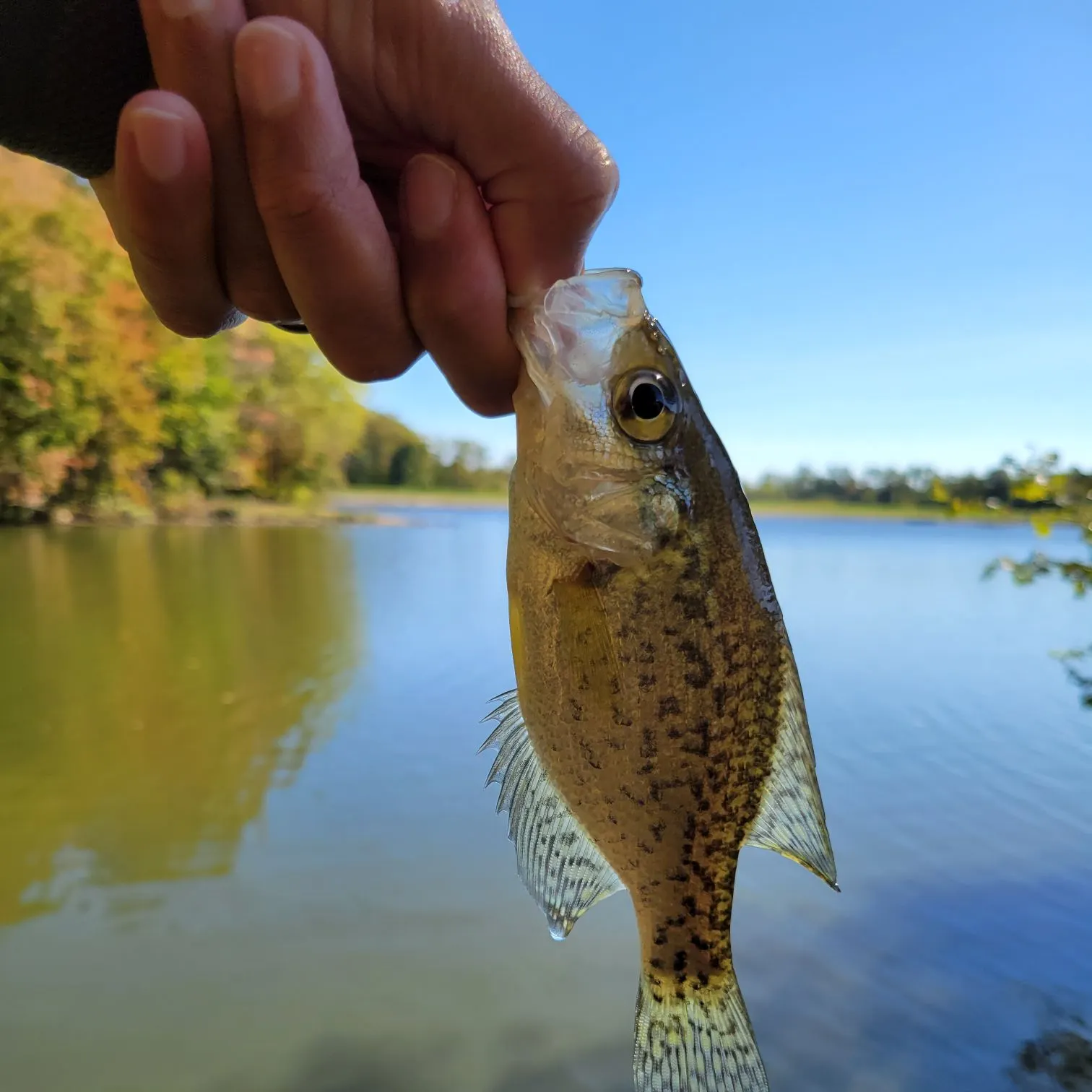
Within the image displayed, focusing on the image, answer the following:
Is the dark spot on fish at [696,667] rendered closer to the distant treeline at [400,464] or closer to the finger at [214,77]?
the finger at [214,77]

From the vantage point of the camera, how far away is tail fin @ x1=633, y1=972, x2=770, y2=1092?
174 centimetres

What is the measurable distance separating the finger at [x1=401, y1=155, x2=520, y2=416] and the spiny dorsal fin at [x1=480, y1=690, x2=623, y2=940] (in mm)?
760

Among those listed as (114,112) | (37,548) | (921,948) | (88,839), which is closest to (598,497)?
(114,112)

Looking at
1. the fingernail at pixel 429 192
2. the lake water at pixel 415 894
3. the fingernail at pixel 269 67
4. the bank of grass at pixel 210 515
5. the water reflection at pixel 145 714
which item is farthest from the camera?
the bank of grass at pixel 210 515

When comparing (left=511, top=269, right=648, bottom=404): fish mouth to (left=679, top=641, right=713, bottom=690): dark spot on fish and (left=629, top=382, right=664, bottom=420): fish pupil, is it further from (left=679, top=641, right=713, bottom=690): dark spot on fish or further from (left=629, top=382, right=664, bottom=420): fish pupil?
(left=679, top=641, right=713, bottom=690): dark spot on fish

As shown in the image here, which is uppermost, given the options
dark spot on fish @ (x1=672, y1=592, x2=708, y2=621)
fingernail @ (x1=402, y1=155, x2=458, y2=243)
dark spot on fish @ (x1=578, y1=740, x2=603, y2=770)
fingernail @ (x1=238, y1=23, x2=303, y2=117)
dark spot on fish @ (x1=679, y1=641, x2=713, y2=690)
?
fingernail @ (x1=238, y1=23, x2=303, y2=117)

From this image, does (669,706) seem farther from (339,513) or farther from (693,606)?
(339,513)

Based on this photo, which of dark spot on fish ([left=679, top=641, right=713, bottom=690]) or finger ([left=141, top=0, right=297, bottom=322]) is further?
dark spot on fish ([left=679, top=641, right=713, bottom=690])

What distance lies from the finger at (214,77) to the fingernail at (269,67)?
0.21ft

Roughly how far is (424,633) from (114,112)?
1059 cm

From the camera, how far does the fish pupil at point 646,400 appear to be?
1.69m

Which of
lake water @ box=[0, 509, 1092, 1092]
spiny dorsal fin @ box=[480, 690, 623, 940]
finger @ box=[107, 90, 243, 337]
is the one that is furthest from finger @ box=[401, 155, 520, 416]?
lake water @ box=[0, 509, 1092, 1092]

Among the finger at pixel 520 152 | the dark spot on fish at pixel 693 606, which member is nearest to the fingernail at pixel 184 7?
the finger at pixel 520 152

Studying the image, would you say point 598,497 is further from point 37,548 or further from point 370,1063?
point 37,548
